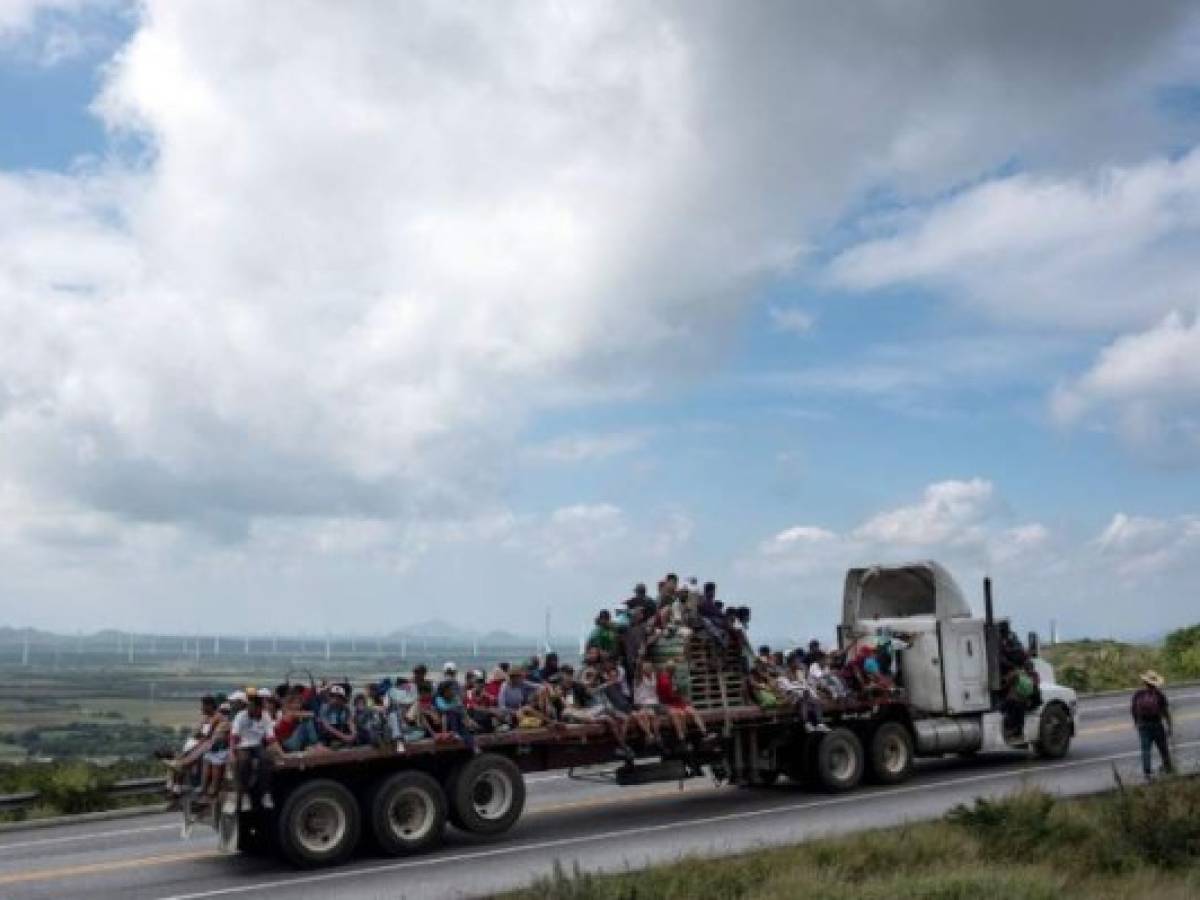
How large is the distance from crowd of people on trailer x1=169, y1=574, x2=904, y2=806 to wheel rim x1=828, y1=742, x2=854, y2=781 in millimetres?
465

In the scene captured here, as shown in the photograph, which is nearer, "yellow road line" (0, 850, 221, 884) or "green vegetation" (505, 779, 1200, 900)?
"green vegetation" (505, 779, 1200, 900)

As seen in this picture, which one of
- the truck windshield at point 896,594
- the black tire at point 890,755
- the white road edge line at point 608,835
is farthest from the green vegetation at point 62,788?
the truck windshield at point 896,594

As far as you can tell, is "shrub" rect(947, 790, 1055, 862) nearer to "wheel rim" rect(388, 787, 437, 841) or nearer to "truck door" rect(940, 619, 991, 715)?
"truck door" rect(940, 619, 991, 715)

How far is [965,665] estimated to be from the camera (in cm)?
2027

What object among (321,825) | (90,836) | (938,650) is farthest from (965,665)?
(90,836)

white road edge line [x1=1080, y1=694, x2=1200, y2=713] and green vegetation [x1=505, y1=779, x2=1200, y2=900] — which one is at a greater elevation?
white road edge line [x1=1080, y1=694, x2=1200, y2=713]

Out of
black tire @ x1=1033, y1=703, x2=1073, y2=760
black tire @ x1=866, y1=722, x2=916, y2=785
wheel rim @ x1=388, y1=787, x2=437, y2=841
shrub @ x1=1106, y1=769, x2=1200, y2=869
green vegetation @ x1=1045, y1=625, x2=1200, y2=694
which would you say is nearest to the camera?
shrub @ x1=1106, y1=769, x2=1200, y2=869

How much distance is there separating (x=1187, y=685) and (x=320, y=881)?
3161cm

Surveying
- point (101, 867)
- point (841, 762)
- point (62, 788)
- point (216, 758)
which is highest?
point (216, 758)

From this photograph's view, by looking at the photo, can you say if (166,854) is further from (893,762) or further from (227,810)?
(893,762)

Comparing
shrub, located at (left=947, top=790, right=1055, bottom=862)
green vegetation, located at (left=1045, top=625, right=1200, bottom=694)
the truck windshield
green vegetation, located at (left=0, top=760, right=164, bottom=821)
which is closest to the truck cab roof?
the truck windshield

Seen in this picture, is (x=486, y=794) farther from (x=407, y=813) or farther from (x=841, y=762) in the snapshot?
(x=841, y=762)

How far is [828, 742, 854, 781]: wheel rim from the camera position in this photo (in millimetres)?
18984

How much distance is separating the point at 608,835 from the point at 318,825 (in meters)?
3.56
